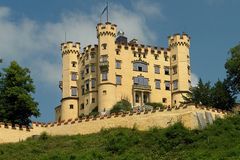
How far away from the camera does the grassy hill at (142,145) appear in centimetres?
4516

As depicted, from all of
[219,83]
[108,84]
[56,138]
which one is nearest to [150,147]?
[56,138]

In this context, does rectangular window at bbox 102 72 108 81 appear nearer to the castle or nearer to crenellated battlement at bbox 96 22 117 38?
the castle

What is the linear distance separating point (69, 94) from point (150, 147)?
4219cm

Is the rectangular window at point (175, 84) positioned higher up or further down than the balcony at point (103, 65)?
further down

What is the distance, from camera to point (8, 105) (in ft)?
208

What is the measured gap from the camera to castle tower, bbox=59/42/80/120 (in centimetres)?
8869

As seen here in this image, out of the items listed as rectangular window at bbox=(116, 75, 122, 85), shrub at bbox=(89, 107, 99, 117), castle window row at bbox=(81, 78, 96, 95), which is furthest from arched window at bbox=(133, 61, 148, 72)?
shrub at bbox=(89, 107, 99, 117)

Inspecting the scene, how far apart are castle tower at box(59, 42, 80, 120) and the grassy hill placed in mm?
33305

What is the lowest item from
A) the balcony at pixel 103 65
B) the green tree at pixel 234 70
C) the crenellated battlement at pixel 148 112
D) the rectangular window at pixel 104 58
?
the crenellated battlement at pixel 148 112

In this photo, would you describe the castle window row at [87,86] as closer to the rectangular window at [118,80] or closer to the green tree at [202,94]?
the rectangular window at [118,80]

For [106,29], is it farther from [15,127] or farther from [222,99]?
[15,127]

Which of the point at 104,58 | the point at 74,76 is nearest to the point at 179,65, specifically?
the point at 104,58

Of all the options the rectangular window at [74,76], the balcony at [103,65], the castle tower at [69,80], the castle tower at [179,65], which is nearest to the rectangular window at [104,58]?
the balcony at [103,65]

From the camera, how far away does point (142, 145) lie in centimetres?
4903
